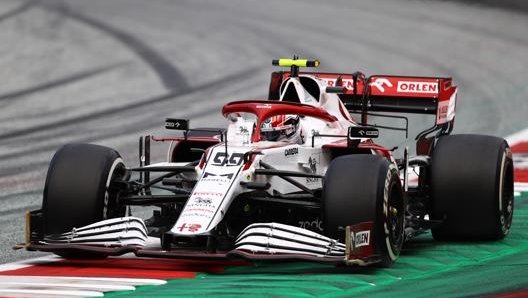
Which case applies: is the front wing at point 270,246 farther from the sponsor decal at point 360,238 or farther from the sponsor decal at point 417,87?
the sponsor decal at point 417,87

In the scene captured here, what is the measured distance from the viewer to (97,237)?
13500 millimetres

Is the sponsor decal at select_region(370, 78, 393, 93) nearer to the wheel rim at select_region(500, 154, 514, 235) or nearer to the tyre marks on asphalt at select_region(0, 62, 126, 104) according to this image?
the wheel rim at select_region(500, 154, 514, 235)

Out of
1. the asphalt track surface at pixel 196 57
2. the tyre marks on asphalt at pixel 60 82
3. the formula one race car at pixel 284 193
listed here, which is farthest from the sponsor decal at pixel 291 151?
the tyre marks on asphalt at pixel 60 82

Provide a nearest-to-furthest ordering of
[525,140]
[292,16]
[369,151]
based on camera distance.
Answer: [369,151], [525,140], [292,16]

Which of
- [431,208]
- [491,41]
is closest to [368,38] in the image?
[491,41]

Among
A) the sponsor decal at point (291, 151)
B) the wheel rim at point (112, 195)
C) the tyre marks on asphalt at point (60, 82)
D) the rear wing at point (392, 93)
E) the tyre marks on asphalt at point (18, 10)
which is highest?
the tyre marks on asphalt at point (18, 10)

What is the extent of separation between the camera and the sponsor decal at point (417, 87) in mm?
16953

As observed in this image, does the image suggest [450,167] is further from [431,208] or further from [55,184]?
[55,184]

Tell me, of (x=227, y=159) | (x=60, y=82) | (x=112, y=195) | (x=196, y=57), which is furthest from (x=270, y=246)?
(x=196, y=57)

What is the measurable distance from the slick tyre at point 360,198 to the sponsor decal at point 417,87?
3742 millimetres

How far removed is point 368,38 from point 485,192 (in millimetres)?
16008

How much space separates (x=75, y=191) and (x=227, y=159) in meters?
1.42

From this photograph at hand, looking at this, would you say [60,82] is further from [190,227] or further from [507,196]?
[190,227]

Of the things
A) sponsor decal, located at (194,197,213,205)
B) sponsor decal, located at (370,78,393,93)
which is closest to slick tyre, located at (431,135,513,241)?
sponsor decal, located at (370,78,393,93)
